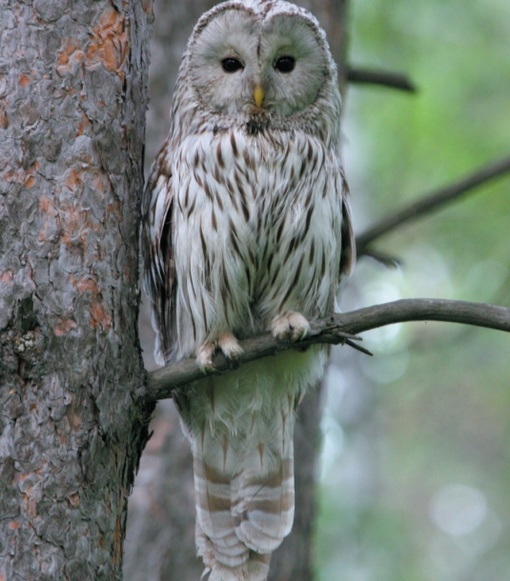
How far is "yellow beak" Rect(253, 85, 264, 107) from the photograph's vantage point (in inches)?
130

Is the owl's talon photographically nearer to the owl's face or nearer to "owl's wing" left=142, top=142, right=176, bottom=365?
"owl's wing" left=142, top=142, right=176, bottom=365

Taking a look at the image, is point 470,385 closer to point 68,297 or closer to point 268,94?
point 268,94

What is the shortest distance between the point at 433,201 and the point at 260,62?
1.18 metres

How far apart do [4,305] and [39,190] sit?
1.06 feet

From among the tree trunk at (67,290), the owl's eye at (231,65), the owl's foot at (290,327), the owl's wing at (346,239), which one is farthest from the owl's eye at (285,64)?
the owl's foot at (290,327)

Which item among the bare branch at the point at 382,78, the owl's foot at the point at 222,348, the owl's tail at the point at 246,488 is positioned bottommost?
the owl's tail at the point at 246,488

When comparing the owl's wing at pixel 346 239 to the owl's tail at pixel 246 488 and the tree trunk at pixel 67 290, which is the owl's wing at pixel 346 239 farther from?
the tree trunk at pixel 67 290

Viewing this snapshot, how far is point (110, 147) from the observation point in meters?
2.76

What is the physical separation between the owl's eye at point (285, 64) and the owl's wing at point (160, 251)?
19.1 inches

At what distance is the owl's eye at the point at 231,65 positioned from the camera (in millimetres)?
3432

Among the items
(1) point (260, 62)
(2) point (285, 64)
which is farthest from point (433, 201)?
(1) point (260, 62)

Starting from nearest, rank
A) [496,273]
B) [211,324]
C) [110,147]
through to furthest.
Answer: [110,147] < [211,324] < [496,273]

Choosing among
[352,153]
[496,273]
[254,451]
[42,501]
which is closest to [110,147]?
[42,501]

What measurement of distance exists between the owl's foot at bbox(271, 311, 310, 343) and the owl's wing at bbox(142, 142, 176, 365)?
420 mm
